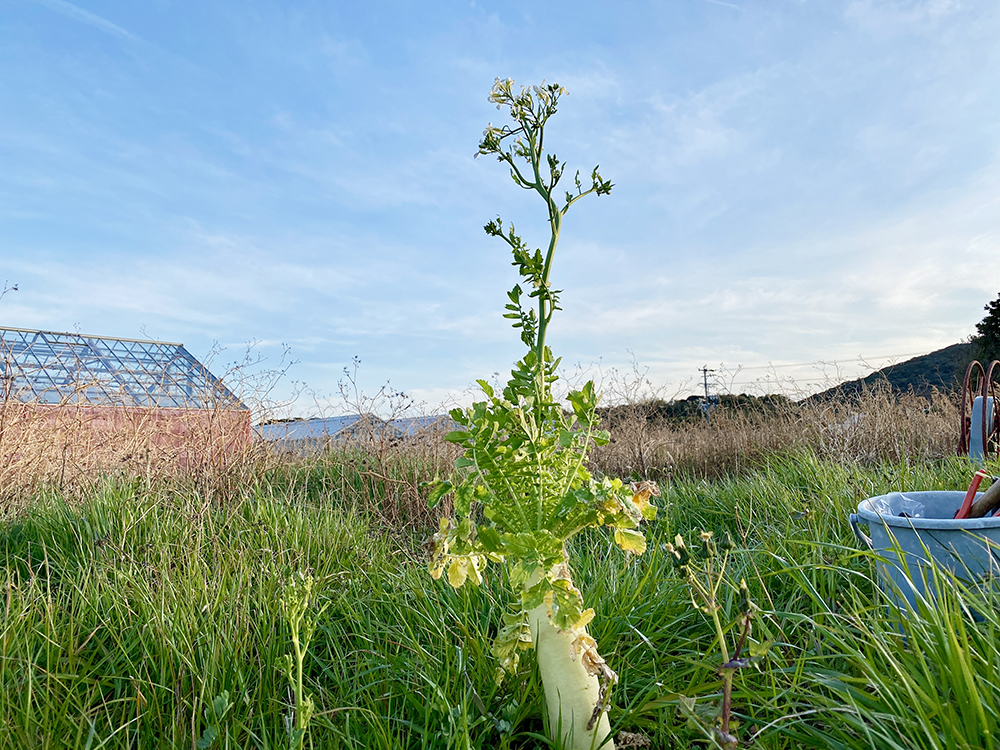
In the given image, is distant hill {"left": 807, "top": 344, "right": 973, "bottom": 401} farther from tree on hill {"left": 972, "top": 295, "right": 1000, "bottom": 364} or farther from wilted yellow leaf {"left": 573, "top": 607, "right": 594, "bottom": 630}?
wilted yellow leaf {"left": 573, "top": 607, "right": 594, "bottom": 630}

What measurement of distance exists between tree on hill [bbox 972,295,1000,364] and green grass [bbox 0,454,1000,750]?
18920 millimetres

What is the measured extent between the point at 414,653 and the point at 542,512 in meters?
0.93

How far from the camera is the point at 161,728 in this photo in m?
1.71

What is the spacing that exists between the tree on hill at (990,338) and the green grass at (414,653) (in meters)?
18.9

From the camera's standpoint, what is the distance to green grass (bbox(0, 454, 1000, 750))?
1409 mm

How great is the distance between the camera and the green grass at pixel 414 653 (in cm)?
141

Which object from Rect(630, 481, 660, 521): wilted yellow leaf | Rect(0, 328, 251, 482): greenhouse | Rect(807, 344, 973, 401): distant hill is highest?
Rect(807, 344, 973, 401): distant hill

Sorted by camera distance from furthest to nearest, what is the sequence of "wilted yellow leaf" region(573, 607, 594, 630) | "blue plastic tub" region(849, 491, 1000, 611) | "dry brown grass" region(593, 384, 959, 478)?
"dry brown grass" region(593, 384, 959, 478)
"blue plastic tub" region(849, 491, 1000, 611)
"wilted yellow leaf" region(573, 607, 594, 630)

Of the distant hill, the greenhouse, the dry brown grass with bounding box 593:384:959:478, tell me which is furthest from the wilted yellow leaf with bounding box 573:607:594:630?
the distant hill

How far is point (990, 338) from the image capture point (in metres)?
17.5

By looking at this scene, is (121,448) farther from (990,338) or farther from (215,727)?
(990,338)

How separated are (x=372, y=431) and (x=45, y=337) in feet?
45.6

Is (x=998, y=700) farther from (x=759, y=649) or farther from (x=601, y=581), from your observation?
(x=601, y=581)

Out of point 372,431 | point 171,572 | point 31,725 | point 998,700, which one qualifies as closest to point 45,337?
point 372,431
